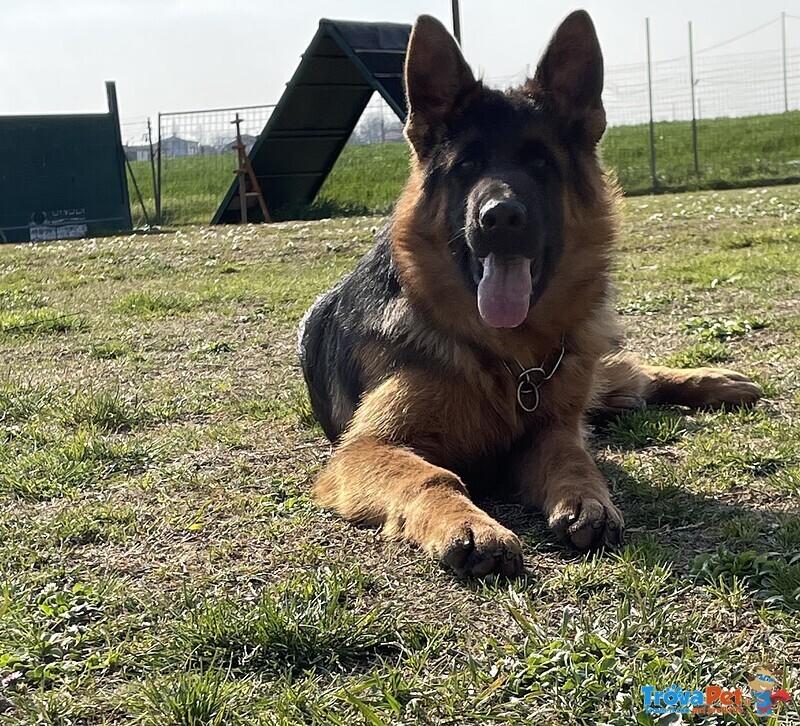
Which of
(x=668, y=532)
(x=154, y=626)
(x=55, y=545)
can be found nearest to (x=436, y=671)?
(x=154, y=626)

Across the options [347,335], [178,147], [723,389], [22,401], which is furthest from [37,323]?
[178,147]

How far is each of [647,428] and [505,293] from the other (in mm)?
1238

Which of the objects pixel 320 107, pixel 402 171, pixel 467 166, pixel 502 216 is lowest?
pixel 502 216

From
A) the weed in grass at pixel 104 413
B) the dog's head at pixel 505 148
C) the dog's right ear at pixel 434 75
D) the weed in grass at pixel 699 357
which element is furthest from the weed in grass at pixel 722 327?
the weed in grass at pixel 104 413

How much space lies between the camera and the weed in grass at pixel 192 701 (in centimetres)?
216

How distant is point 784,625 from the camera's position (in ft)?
7.81

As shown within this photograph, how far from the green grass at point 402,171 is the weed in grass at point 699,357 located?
1454 centimetres

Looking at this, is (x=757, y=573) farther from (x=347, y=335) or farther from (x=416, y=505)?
(x=347, y=335)

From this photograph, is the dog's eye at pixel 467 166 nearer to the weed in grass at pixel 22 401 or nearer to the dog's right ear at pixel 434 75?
the dog's right ear at pixel 434 75

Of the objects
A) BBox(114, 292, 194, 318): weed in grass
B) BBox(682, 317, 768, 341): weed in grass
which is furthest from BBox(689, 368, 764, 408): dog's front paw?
BBox(114, 292, 194, 318): weed in grass

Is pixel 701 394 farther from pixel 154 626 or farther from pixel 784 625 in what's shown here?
pixel 154 626

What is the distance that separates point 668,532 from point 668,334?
3.71 m

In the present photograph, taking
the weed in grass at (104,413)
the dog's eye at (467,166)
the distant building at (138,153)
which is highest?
the distant building at (138,153)

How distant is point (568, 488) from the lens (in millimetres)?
3246
